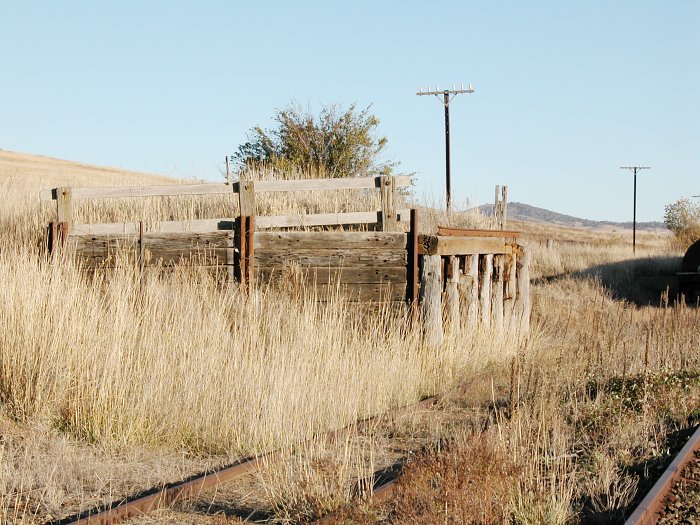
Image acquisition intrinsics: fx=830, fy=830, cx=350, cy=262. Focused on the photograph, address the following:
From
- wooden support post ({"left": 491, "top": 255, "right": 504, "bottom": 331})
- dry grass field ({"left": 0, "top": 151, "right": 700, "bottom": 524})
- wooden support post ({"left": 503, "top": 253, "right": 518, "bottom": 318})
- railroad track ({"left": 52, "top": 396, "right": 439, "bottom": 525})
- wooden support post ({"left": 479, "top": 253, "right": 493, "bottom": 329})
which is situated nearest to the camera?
railroad track ({"left": 52, "top": 396, "right": 439, "bottom": 525})

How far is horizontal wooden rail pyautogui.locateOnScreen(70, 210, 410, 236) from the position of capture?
1171cm

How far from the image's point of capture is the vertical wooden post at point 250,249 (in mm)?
11162

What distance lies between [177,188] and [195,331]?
13.1 ft

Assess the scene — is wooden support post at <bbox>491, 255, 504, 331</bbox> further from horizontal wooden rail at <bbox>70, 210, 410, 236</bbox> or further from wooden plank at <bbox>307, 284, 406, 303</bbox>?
horizontal wooden rail at <bbox>70, 210, 410, 236</bbox>

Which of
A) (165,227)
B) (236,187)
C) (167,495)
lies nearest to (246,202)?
(236,187)

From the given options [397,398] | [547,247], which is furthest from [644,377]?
[547,247]

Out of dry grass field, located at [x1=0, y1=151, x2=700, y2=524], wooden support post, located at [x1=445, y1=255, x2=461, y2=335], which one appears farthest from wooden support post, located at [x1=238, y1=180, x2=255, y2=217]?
wooden support post, located at [x1=445, y1=255, x2=461, y2=335]

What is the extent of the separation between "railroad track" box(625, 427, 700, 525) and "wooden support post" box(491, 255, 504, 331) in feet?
22.1

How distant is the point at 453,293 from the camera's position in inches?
450

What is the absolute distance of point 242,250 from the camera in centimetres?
1124

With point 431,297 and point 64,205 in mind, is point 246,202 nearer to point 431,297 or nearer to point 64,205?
point 64,205

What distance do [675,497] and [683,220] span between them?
55.0m

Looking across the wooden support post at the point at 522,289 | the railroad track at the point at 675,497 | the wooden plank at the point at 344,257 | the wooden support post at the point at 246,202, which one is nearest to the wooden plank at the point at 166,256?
the wooden support post at the point at 246,202

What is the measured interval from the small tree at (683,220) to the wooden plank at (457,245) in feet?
118
